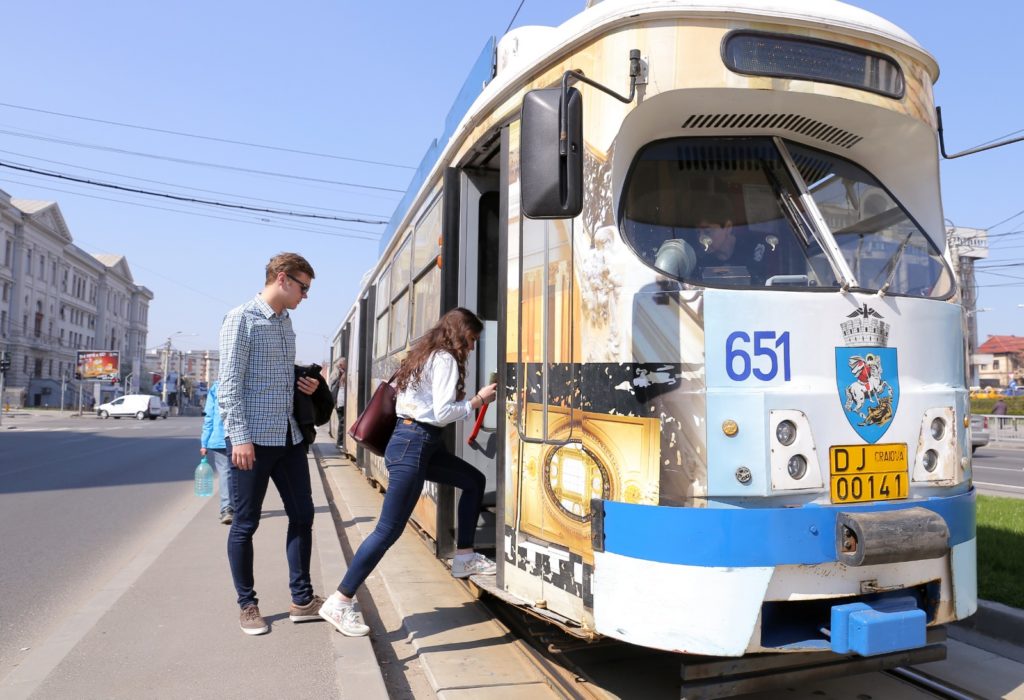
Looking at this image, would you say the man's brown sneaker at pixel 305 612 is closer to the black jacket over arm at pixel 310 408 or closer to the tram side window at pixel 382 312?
the black jacket over arm at pixel 310 408

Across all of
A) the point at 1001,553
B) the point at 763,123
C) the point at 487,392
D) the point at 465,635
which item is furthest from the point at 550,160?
the point at 1001,553

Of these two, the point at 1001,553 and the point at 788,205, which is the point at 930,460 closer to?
the point at 788,205

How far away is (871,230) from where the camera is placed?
3752mm

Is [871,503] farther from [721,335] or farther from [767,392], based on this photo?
[721,335]

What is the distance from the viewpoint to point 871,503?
320 centimetres

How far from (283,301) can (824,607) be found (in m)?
3.15

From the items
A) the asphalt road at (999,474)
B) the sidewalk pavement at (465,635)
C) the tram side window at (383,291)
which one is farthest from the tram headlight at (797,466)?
the asphalt road at (999,474)

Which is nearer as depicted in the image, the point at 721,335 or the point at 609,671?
the point at 721,335

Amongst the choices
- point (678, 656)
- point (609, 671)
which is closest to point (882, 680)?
point (678, 656)

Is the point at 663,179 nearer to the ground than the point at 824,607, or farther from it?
farther from it

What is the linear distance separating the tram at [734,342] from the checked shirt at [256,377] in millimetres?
1277

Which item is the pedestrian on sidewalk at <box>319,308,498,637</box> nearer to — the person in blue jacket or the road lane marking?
the road lane marking

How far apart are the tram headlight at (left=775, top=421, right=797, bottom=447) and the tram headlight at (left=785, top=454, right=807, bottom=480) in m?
0.06

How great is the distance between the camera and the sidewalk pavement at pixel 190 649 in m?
3.64
